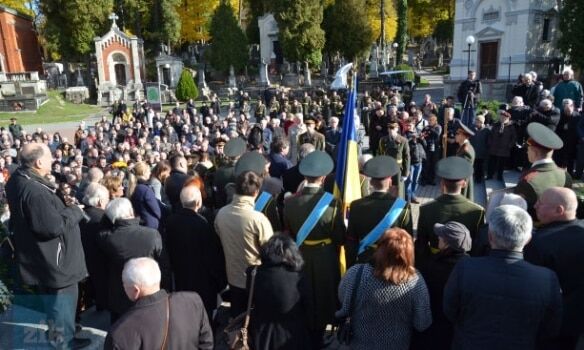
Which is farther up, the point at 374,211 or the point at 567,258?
the point at 374,211

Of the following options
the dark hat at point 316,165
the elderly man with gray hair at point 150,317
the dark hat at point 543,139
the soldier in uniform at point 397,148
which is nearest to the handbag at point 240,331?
the elderly man with gray hair at point 150,317

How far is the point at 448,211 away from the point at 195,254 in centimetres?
243

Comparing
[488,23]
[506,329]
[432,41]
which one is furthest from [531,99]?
[432,41]

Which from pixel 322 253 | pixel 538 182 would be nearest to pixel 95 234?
pixel 322 253

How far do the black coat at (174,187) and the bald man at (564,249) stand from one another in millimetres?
4114

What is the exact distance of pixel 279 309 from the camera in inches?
142

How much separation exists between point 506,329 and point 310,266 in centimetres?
185

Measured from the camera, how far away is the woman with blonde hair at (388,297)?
10.7ft

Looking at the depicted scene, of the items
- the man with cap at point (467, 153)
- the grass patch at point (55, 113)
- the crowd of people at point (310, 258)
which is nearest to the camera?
the crowd of people at point (310, 258)

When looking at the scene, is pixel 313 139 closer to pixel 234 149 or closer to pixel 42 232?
pixel 234 149

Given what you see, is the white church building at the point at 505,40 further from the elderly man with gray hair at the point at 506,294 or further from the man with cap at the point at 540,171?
the elderly man with gray hair at the point at 506,294

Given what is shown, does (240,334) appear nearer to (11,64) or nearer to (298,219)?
(298,219)

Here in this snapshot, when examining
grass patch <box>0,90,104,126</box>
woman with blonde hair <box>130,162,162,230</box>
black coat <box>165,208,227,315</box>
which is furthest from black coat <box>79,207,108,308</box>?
grass patch <box>0,90,104,126</box>

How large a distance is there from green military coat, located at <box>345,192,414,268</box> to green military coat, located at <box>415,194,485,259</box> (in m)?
0.16
